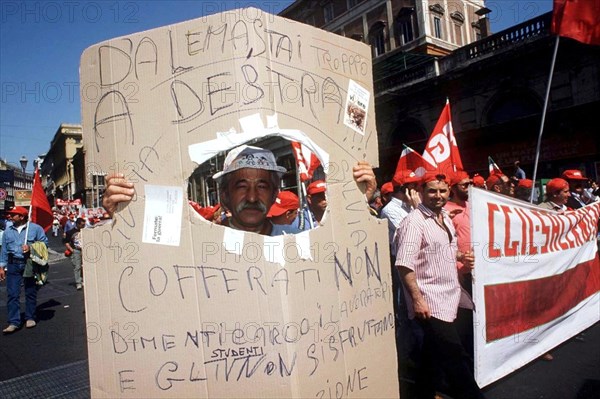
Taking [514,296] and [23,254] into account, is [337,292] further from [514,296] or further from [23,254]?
[23,254]

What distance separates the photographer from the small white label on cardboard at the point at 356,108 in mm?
1457

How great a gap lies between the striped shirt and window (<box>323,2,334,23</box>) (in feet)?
116

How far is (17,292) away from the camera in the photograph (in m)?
5.93

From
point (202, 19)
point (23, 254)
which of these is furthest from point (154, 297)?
point (23, 254)

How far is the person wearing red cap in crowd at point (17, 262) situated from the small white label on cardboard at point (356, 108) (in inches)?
241

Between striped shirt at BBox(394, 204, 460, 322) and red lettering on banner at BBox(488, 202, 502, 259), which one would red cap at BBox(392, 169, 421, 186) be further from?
striped shirt at BBox(394, 204, 460, 322)

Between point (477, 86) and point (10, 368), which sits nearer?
point (10, 368)

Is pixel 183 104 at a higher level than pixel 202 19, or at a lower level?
lower

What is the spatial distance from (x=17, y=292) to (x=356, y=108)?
625cm

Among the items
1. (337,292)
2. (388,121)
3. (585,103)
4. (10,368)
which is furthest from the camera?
(388,121)

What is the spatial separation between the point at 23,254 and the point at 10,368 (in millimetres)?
2193

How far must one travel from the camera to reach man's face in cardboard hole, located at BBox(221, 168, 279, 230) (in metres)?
2.05

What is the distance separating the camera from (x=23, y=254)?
6.07 meters

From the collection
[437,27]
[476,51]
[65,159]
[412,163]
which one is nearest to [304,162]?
[412,163]
